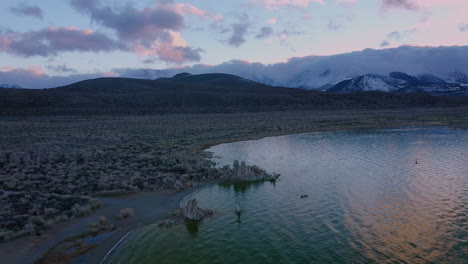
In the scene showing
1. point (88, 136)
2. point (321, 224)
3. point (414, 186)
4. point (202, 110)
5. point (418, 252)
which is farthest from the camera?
point (202, 110)

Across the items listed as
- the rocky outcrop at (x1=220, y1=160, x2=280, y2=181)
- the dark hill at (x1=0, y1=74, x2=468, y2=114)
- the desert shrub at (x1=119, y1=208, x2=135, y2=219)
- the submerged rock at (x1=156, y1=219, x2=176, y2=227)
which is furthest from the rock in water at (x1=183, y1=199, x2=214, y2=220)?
the dark hill at (x1=0, y1=74, x2=468, y2=114)

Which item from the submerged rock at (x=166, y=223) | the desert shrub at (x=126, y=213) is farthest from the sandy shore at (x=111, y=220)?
the submerged rock at (x=166, y=223)

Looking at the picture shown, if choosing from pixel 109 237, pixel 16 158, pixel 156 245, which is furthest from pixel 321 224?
pixel 16 158

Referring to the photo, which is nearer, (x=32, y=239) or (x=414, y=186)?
(x=32, y=239)

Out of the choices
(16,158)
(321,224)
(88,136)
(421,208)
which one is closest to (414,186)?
(421,208)

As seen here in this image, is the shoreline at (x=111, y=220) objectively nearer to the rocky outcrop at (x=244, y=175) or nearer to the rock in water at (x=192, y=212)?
the rock in water at (x=192, y=212)

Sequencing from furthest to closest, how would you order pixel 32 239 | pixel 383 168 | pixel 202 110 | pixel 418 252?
pixel 202 110, pixel 383 168, pixel 32 239, pixel 418 252

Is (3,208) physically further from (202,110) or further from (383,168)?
(202,110)

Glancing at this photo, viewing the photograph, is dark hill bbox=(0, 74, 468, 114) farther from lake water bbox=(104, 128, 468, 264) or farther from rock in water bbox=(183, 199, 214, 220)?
rock in water bbox=(183, 199, 214, 220)
